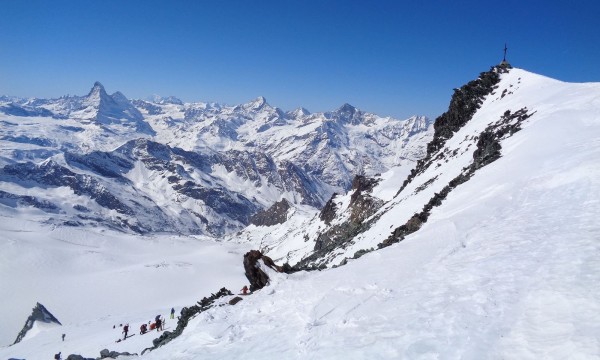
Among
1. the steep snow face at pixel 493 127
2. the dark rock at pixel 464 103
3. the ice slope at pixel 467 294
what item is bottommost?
the ice slope at pixel 467 294

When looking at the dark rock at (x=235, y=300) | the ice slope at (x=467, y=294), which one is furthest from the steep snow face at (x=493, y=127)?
the dark rock at (x=235, y=300)

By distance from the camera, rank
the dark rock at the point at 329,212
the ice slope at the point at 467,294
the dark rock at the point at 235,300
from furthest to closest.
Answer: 1. the dark rock at the point at 329,212
2. the dark rock at the point at 235,300
3. the ice slope at the point at 467,294

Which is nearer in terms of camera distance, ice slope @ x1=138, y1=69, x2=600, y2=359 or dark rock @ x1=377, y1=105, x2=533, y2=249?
ice slope @ x1=138, y1=69, x2=600, y2=359

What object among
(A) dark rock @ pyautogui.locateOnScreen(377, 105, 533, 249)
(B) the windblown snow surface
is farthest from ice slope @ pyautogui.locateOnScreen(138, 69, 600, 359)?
(A) dark rock @ pyautogui.locateOnScreen(377, 105, 533, 249)

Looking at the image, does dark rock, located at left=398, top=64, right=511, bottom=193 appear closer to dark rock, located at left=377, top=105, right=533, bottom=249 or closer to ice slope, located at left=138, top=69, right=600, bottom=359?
dark rock, located at left=377, top=105, right=533, bottom=249

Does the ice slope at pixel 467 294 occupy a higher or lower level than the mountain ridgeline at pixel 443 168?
lower

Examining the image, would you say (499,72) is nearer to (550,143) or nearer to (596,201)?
(550,143)

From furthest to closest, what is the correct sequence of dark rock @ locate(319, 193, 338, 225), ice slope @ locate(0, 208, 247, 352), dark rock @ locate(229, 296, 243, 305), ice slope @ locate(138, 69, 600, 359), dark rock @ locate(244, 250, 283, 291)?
dark rock @ locate(319, 193, 338, 225) → ice slope @ locate(0, 208, 247, 352) → dark rock @ locate(244, 250, 283, 291) → dark rock @ locate(229, 296, 243, 305) → ice slope @ locate(138, 69, 600, 359)

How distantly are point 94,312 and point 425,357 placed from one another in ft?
444

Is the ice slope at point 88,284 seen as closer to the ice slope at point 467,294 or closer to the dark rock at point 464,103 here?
the dark rock at point 464,103

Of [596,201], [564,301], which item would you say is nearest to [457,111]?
[596,201]

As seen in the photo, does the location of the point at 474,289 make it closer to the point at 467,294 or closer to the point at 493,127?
the point at 467,294

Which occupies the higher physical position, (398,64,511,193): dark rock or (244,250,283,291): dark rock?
(398,64,511,193): dark rock

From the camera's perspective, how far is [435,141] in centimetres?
7125
